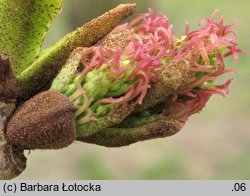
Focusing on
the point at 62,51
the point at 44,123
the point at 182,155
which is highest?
the point at 182,155

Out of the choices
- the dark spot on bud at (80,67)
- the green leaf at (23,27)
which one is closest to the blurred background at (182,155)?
the green leaf at (23,27)

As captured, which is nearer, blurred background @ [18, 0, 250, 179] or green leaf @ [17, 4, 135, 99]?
green leaf @ [17, 4, 135, 99]

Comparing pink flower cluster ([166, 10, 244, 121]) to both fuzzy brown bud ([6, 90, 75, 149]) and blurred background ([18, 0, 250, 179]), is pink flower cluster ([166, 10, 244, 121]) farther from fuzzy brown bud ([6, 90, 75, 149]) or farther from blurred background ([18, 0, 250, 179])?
blurred background ([18, 0, 250, 179])

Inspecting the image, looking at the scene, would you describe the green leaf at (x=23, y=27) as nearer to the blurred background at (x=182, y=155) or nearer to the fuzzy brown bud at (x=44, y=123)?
the fuzzy brown bud at (x=44, y=123)

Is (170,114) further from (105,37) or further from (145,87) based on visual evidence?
(105,37)

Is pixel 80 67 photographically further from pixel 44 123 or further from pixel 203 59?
pixel 203 59

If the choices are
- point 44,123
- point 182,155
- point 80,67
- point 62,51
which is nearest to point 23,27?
point 62,51

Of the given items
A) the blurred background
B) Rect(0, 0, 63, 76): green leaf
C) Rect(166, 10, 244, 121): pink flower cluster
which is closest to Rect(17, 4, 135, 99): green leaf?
Rect(0, 0, 63, 76): green leaf

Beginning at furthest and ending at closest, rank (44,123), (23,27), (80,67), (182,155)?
1. (182,155)
2. (23,27)
3. (80,67)
4. (44,123)

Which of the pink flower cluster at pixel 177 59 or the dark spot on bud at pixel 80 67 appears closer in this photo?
the pink flower cluster at pixel 177 59
